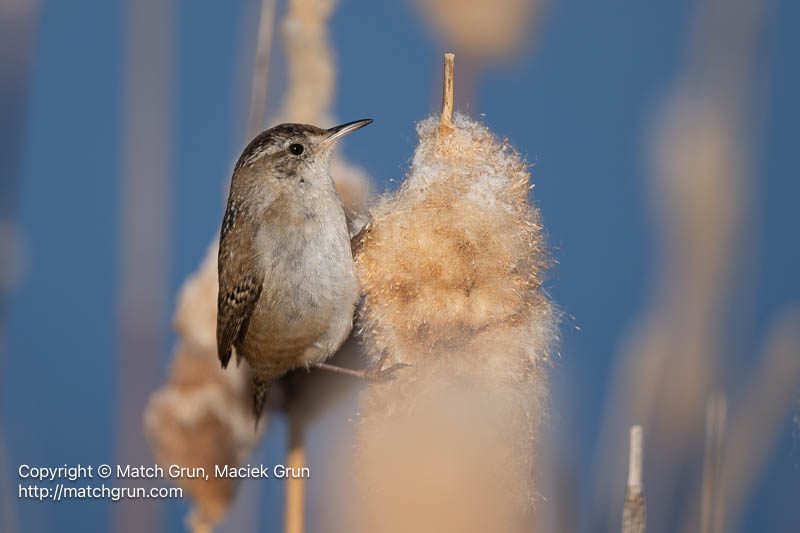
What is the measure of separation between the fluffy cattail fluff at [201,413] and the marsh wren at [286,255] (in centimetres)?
10

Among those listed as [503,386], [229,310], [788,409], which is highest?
[229,310]

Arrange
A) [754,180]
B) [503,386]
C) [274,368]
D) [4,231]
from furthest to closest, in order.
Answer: [274,368]
[754,180]
[4,231]
[503,386]

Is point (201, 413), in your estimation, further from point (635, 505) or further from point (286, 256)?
point (635, 505)

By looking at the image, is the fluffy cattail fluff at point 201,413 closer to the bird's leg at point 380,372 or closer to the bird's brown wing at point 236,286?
the bird's brown wing at point 236,286

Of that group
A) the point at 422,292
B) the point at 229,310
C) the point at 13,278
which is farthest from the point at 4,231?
the point at 422,292

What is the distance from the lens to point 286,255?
174cm

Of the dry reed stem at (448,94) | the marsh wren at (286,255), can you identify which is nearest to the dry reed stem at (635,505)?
the dry reed stem at (448,94)

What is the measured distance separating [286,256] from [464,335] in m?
0.62

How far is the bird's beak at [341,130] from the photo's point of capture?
165 cm

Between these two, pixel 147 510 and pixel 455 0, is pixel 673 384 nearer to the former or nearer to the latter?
pixel 455 0

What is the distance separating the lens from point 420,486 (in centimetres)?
133

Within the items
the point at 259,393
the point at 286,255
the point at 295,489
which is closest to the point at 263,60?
the point at 286,255

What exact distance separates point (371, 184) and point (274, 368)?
0.59 meters

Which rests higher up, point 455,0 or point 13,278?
point 455,0
